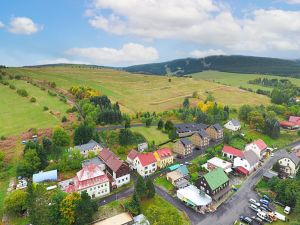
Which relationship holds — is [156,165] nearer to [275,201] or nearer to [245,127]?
[275,201]

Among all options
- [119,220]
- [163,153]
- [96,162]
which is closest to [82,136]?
[96,162]

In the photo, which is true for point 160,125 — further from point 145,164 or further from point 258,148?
point 258,148

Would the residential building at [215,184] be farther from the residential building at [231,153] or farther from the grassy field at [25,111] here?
the grassy field at [25,111]

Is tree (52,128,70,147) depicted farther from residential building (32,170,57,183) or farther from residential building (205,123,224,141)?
residential building (205,123,224,141)

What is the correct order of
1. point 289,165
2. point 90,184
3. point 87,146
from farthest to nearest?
point 87,146, point 289,165, point 90,184

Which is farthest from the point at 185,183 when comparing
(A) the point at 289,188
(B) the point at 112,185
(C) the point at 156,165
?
(A) the point at 289,188

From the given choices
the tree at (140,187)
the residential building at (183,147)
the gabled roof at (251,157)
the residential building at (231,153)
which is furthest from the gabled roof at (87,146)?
the gabled roof at (251,157)
